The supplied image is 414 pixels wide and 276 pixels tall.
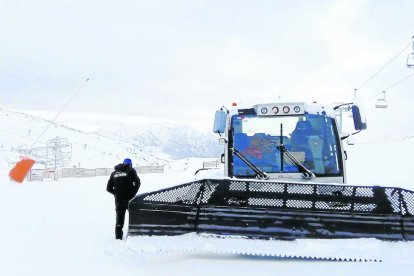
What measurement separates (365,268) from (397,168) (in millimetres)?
26791

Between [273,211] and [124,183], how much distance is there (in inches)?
107

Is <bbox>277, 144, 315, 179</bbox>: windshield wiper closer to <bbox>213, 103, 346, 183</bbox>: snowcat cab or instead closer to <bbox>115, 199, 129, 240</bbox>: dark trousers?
<bbox>213, 103, 346, 183</bbox>: snowcat cab

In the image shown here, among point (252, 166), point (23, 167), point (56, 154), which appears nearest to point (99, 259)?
point (252, 166)

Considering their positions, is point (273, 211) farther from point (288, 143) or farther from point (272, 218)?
point (288, 143)

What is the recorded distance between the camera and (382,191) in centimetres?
617

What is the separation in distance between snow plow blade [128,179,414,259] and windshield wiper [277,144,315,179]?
102 cm

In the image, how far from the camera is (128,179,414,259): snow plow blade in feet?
20.1

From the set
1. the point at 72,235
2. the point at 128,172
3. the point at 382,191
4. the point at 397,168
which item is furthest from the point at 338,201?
the point at 397,168

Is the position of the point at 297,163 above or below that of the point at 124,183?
above

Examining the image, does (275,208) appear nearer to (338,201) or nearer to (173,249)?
(338,201)

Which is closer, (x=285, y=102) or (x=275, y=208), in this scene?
(x=275, y=208)

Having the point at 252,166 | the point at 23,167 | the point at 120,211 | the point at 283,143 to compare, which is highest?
the point at 283,143

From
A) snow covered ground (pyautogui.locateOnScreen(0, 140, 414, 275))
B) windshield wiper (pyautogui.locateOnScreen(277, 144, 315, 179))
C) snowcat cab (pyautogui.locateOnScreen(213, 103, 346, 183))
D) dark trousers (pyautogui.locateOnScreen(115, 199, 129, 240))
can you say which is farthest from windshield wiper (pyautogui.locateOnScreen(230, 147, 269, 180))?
dark trousers (pyautogui.locateOnScreen(115, 199, 129, 240))

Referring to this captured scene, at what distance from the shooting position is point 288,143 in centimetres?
760
